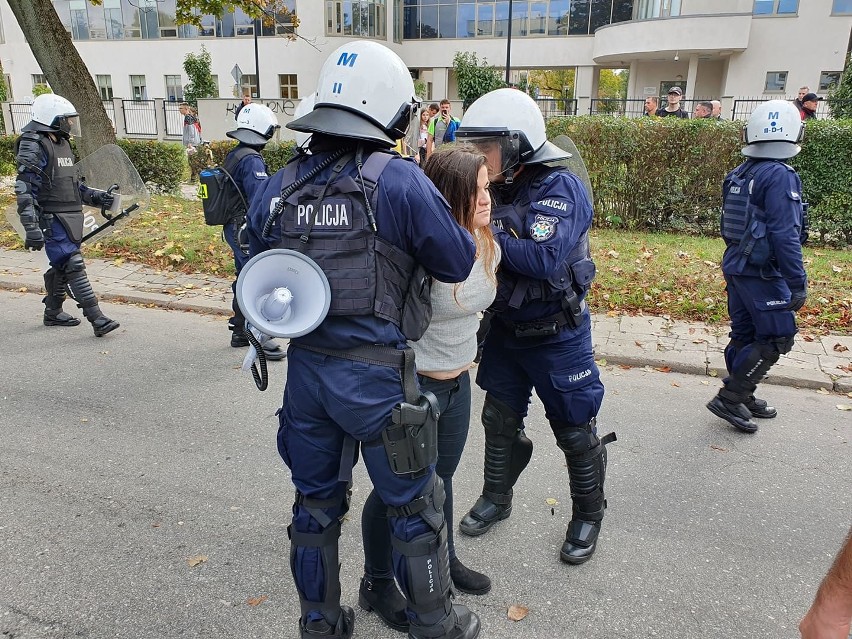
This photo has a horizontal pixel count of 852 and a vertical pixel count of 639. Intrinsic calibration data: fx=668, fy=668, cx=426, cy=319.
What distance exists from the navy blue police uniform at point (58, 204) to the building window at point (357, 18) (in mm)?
29872

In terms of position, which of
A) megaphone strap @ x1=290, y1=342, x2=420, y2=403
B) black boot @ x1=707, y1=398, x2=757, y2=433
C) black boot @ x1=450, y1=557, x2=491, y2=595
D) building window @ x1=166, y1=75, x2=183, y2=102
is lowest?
black boot @ x1=450, y1=557, x2=491, y2=595

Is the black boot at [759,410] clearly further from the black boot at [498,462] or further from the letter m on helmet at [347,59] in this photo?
the letter m on helmet at [347,59]

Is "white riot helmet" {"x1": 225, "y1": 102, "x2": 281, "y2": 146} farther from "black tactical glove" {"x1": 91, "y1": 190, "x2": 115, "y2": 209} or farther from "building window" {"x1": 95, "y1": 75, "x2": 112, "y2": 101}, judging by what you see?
"building window" {"x1": 95, "y1": 75, "x2": 112, "y2": 101}

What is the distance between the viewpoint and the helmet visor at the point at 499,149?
2676 millimetres

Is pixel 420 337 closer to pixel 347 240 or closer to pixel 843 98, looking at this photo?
pixel 347 240

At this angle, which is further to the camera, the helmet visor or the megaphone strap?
the helmet visor

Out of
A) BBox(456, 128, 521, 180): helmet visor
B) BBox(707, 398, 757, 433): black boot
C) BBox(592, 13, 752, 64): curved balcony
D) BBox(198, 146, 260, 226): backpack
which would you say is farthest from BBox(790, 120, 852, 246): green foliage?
BBox(592, 13, 752, 64): curved balcony

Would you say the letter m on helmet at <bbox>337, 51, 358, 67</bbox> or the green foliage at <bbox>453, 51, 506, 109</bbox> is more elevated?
the green foliage at <bbox>453, 51, 506, 109</bbox>

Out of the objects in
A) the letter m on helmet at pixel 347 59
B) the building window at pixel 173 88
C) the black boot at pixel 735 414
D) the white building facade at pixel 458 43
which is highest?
the white building facade at pixel 458 43

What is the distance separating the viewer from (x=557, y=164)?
10.00 ft

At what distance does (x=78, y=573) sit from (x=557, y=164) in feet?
9.06

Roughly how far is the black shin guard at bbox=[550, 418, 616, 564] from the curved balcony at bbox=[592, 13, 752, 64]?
29979 millimetres

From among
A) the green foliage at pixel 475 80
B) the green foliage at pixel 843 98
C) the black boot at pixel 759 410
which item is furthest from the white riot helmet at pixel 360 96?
the green foliage at pixel 475 80

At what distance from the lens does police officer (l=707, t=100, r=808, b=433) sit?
387 centimetres
